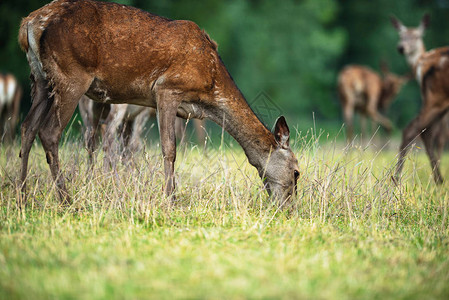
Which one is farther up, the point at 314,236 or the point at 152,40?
the point at 152,40

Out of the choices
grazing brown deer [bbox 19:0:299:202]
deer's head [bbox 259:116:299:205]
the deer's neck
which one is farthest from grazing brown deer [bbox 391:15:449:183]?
grazing brown deer [bbox 19:0:299:202]

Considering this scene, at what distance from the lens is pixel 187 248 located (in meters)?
3.66

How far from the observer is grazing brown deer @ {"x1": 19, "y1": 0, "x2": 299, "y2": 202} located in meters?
4.83

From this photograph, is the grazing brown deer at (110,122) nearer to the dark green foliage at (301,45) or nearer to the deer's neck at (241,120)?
the deer's neck at (241,120)

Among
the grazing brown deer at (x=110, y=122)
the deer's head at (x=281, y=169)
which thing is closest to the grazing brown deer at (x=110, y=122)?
the grazing brown deer at (x=110, y=122)

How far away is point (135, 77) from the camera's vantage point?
5.21 metres

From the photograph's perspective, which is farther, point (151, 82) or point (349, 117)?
point (349, 117)

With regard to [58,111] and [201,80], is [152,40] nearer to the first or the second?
A: [201,80]

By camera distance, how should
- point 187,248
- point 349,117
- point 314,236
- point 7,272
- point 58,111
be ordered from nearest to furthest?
point 7,272 < point 187,248 < point 314,236 < point 58,111 < point 349,117

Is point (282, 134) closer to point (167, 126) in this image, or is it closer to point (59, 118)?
point (167, 126)

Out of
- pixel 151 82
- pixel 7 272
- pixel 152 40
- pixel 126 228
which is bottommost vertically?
pixel 126 228

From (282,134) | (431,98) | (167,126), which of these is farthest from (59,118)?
(431,98)

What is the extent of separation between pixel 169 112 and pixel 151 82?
13.6 inches

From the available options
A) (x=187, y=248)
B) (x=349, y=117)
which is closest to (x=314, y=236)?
(x=187, y=248)
